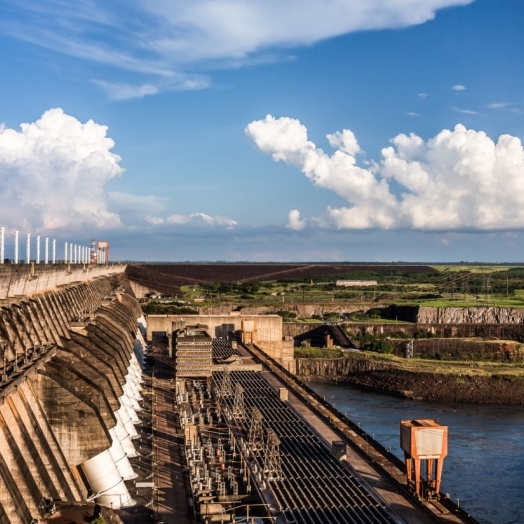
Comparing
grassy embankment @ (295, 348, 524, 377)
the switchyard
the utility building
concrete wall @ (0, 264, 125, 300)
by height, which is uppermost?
concrete wall @ (0, 264, 125, 300)

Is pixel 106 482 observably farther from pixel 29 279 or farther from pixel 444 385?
pixel 444 385

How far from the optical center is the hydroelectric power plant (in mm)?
18266

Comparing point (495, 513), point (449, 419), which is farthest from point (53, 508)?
point (449, 419)

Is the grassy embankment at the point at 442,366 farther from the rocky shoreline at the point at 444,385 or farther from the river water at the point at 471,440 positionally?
the river water at the point at 471,440

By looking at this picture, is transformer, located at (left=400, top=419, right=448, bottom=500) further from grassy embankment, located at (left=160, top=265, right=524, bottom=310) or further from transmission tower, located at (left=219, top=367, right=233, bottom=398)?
grassy embankment, located at (left=160, top=265, right=524, bottom=310)

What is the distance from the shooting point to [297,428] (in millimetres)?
33000

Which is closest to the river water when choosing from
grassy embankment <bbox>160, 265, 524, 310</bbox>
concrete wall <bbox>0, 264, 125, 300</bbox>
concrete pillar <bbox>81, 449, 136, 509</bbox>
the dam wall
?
the dam wall

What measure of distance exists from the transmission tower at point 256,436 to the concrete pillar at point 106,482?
7126 mm

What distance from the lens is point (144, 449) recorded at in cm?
2834

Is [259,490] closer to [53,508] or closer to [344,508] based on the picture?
[344,508]

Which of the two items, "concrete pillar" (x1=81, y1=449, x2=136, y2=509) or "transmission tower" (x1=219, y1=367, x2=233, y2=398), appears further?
"transmission tower" (x1=219, y1=367, x2=233, y2=398)

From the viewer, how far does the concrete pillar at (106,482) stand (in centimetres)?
2181

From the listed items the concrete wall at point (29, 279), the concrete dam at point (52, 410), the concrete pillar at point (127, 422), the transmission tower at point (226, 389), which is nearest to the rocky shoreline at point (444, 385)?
the transmission tower at point (226, 389)

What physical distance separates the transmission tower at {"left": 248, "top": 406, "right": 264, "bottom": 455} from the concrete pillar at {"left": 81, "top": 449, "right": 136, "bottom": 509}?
23.4ft
